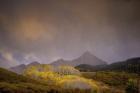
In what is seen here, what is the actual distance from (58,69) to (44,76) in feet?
64.2

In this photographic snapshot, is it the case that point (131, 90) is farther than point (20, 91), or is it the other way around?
point (20, 91)

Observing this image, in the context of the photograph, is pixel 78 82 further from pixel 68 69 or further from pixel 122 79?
pixel 68 69

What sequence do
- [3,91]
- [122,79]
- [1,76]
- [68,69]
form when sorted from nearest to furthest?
[3,91]
[1,76]
[122,79]
[68,69]

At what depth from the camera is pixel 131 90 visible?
163 ft

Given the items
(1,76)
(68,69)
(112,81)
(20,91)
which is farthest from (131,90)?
(68,69)

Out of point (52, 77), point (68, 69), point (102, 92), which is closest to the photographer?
Result: point (102, 92)

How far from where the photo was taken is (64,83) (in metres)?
111

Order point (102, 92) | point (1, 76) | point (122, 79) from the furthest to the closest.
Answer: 1. point (122, 79)
2. point (1, 76)
3. point (102, 92)

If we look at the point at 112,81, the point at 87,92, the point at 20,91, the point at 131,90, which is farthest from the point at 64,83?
the point at 131,90

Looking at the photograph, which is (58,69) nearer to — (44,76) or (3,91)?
(44,76)

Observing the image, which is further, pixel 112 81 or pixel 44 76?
pixel 44 76

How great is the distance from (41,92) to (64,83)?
38.0m

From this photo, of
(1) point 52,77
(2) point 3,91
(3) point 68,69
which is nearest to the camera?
(2) point 3,91

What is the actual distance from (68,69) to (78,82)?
147ft
